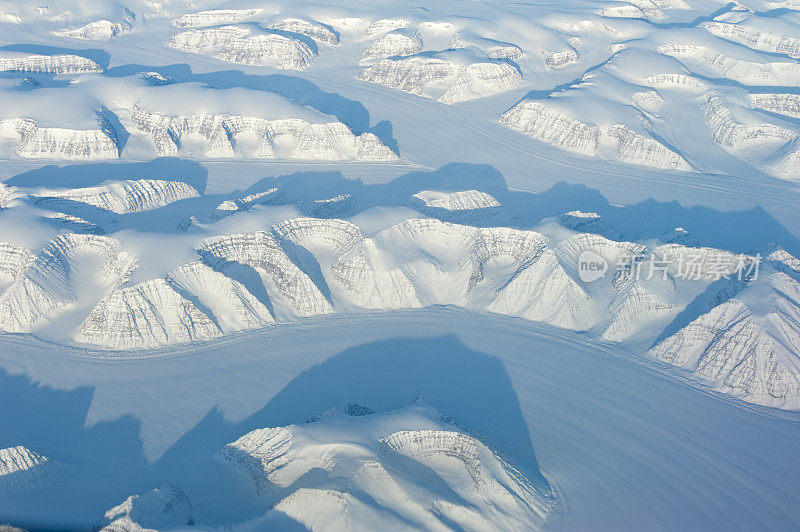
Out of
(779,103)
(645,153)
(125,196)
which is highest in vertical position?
(779,103)

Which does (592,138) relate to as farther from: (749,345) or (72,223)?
(72,223)

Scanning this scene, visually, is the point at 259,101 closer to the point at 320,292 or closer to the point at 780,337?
the point at 320,292

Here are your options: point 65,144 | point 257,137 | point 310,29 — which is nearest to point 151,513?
point 257,137

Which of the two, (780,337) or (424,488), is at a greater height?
(780,337)

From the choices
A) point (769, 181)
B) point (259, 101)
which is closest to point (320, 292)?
point (259, 101)

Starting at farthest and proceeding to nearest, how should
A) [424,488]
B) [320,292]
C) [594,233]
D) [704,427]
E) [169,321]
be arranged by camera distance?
1. [594,233]
2. [320,292]
3. [169,321]
4. [704,427]
5. [424,488]

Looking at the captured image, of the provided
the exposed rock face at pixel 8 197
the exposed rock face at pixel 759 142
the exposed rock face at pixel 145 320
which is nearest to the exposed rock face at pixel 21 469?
the exposed rock face at pixel 145 320
